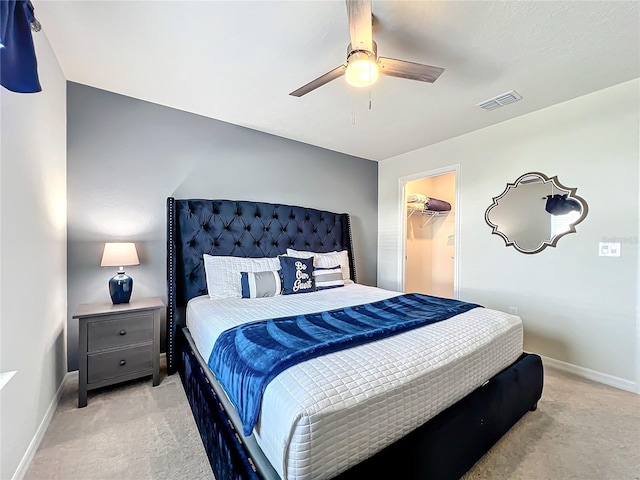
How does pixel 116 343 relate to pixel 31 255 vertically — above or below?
below

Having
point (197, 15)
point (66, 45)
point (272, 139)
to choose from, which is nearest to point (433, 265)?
point (272, 139)

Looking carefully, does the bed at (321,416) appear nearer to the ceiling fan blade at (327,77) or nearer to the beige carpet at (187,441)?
the beige carpet at (187,441)

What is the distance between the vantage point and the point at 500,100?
2533 mm

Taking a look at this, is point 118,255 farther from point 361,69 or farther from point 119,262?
point 361,69

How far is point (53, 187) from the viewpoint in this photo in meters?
1.97

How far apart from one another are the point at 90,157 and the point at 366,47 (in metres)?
2.41

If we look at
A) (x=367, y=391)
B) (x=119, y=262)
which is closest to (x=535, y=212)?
(x=367, y=391)

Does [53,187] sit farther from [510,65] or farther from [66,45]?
[510,65]

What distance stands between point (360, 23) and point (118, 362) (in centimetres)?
276

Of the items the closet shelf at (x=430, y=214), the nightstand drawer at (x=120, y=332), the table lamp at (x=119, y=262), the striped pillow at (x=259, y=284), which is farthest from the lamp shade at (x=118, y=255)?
the closet shelf at (x=430, y=214)

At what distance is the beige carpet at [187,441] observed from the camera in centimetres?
144

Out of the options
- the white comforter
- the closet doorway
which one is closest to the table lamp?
the white comforter

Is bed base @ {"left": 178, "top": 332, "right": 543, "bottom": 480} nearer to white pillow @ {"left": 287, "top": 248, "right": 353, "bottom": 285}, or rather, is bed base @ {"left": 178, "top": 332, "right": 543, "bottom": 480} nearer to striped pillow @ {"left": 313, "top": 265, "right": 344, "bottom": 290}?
striped pillow @ {"left": 313, "top": 265, "right": 344, "bottom": 290}

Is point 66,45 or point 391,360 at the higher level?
point 66,45
